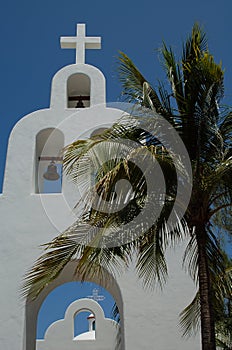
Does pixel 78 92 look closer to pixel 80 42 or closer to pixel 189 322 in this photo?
pixel 80 42

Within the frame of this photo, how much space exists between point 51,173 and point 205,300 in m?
5.65

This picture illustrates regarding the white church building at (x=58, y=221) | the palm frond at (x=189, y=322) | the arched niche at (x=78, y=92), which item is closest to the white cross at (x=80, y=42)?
the white church building at (x=58, y=221)

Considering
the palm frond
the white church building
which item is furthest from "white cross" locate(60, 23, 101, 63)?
the palm frond

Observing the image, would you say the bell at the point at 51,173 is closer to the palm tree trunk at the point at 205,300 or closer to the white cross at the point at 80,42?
the white cross at the point at 80,42

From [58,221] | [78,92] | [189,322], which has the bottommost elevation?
[189,322]

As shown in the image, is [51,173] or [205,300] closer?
[205,300]

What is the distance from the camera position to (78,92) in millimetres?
12141

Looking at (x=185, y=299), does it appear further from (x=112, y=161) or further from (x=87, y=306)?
(x=87, y=306)

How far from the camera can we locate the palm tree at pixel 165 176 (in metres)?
6.26

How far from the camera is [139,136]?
7.05 metres

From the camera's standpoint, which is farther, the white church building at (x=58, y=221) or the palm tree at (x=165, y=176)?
the white church building at (x=58, y=221)

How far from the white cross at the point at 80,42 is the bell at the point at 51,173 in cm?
266

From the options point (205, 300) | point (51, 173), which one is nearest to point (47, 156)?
point (51, 173)

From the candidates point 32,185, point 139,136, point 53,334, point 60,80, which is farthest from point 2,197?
point 53,334
